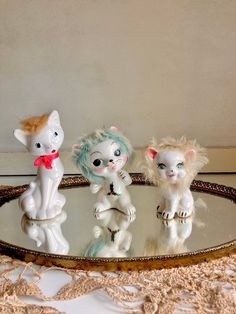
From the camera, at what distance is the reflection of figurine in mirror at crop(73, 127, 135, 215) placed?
0.84 meters

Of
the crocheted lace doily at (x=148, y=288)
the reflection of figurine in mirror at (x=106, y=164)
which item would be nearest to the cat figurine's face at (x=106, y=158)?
the reflection of figurine in mirror at (x=106, y=164)

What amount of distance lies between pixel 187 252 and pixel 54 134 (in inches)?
10.7

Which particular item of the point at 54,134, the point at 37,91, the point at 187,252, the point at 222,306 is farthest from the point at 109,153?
the point at 37,91

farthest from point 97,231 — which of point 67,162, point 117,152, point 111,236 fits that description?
point 67,162

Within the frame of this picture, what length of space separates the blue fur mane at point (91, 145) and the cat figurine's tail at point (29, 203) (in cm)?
9

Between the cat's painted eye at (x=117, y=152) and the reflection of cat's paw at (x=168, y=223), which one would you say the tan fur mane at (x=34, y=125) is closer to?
the cat's painted eye at (x=117, y=152)

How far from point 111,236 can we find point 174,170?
0.47 feet

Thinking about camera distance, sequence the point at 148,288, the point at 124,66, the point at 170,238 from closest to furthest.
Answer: the point at 148,288
the point at 170,238
the point at 124,66

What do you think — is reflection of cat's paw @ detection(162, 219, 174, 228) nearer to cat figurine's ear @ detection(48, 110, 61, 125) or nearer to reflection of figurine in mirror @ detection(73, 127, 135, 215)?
reflection of figurine in mirror @ detection(73, 127, 135, 215)

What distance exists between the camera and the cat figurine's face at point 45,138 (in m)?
0.81

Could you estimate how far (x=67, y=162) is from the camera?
1259 millimetres

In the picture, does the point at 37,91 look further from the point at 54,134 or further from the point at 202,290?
the point at 202,290

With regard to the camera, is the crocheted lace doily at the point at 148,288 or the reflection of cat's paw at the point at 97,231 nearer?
the crocheted lace doily at the point at 148,288

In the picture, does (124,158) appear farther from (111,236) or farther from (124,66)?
(124,66)
